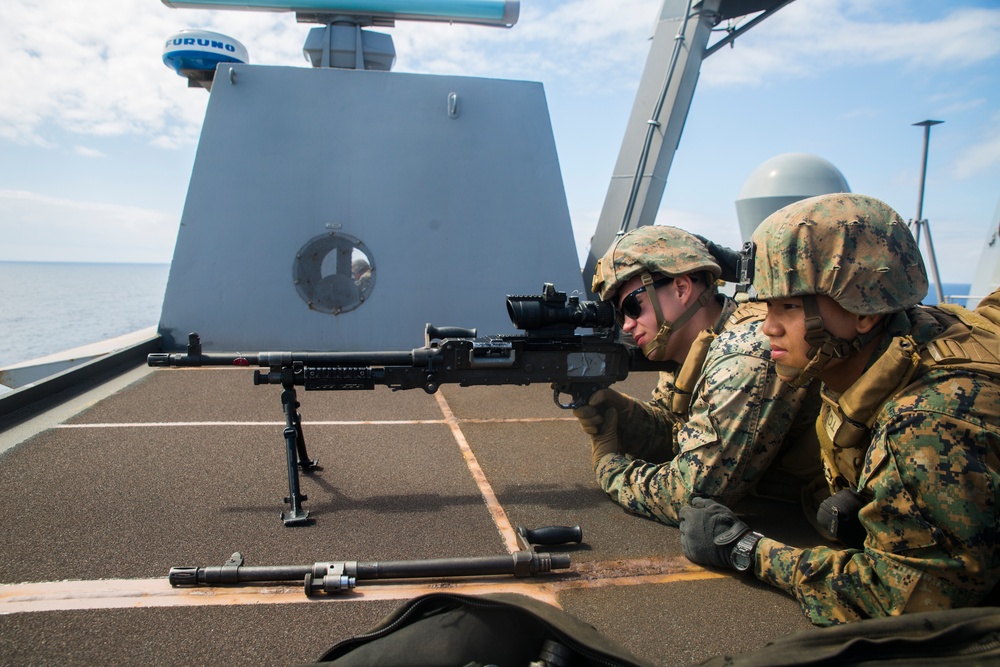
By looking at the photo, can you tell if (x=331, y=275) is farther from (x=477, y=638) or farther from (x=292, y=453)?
(x=477, y=638)

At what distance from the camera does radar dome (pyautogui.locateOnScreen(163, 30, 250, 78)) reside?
22.6 ft

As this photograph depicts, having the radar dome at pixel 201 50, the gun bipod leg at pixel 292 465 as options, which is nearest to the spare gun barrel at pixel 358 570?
the gun bipod leg at pixel 292 465

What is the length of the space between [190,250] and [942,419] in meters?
6.55

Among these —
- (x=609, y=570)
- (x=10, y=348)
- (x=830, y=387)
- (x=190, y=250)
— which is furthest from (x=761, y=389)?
(x=10, y=348)

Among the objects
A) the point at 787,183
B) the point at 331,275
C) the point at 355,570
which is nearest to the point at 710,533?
the point at 355,570

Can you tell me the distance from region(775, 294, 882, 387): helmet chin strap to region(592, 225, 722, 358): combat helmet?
36.1 inches

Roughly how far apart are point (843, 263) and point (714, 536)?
3.52 ft

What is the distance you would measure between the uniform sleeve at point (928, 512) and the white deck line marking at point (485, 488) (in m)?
1.24

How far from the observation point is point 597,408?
3.34m

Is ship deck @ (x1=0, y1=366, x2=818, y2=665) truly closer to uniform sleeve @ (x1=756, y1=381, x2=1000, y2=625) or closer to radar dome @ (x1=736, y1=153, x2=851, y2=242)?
uniform sleeve @ (x1=756, y1=381, x2=1000, y2=625)

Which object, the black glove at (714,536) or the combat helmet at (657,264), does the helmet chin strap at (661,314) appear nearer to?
the combat helmet at (657,264)

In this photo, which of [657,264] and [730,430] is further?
[657,264]

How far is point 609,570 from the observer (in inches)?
95.5

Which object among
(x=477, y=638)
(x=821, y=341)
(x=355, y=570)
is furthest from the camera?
(x=355, y=570)
